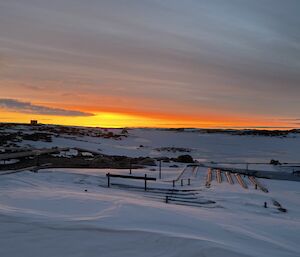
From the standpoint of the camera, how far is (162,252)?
5949mm

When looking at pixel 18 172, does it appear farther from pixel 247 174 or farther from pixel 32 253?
pixel 247 174

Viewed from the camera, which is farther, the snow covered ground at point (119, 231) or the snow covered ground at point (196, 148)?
the snow covered ground at point (196, 148)

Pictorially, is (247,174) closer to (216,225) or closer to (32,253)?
(216,225)

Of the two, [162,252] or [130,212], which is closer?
[162,252]

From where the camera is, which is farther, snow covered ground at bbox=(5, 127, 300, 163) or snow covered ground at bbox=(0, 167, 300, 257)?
snow covered ground at bbox=(5, 127, 300, 163)

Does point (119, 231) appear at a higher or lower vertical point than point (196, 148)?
lower

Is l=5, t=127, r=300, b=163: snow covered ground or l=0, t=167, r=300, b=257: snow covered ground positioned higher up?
l=5, t=127, r=300, b=163: snow covered ground

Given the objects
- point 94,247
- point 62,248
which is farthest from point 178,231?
point 62,248

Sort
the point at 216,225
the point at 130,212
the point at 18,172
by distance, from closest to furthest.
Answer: the point at 216,225 < the point at 130,212 < the point at 18,172

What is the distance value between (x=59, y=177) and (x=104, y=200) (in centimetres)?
763

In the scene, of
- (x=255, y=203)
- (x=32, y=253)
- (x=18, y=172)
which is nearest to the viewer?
(x=32, y=253)

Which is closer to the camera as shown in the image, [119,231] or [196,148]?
[119,231]

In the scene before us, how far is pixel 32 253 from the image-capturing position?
5.79 meters

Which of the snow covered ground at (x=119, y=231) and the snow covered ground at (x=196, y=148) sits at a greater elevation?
the snow covered ground at (x=196, y=148)
